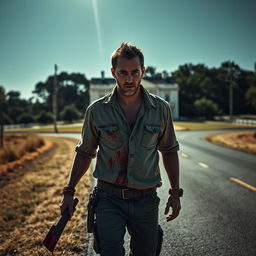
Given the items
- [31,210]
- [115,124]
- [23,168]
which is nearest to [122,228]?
[115,124]

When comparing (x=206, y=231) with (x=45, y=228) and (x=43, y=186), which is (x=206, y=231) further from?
(x=43, y=186)

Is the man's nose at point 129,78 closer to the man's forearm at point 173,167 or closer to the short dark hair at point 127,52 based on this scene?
the short dark hair at point 127,52

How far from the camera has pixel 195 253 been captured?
313 centimetres

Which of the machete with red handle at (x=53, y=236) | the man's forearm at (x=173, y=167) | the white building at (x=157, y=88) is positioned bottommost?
the machete with red handle at (x=53, y=236)

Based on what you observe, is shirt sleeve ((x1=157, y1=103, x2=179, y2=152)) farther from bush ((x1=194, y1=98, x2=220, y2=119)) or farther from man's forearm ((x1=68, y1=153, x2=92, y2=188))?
bush ((x1=194, y1=98, x2=220, y2=119))

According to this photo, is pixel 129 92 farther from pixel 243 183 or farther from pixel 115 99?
pixel 243 183

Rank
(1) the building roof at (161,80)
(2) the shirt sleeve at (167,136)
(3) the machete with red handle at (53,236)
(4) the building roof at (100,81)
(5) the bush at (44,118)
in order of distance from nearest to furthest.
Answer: (3) the machete with red handle at (53,236) < (2) the shirt sleeve at (167,136) < (5) the bush at (44,118) < (4) the building roof at (100,81) < (1) the building roof at (161,80)

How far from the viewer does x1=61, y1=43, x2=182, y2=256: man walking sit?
82.8 inches

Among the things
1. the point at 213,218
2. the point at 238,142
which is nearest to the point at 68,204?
the point at 213,218

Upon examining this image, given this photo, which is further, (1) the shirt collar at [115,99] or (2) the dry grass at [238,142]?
(2) the dry grass at [238,142]

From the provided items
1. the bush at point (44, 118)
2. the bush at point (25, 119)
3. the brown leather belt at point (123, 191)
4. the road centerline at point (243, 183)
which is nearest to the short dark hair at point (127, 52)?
the brown leather belt at point (123, 191)

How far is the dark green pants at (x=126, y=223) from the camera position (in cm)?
200

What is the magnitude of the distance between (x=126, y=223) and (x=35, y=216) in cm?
275

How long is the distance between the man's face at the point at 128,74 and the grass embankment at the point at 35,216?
6.97 ft
